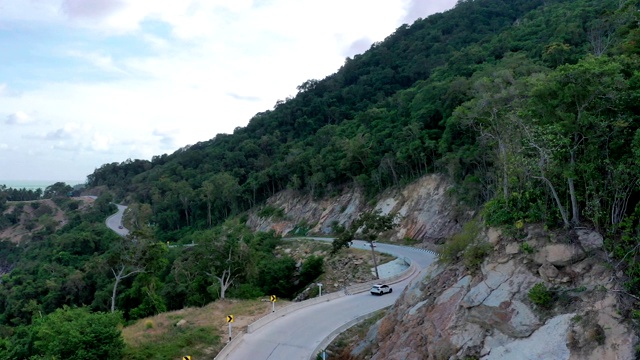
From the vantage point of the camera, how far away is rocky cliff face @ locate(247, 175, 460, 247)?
38594mm

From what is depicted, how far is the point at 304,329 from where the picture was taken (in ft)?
63.5

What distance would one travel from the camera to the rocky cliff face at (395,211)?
38594 millimetres

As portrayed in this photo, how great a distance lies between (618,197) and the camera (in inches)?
385

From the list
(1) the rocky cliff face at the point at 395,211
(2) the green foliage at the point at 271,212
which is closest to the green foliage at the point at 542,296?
(1) the rocky cliff face at the point at 395,211

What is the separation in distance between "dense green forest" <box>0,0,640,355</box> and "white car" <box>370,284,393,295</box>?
791 cm

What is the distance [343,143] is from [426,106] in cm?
1230

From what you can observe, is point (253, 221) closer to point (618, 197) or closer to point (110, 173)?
point (618, 197)

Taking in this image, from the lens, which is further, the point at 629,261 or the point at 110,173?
the point at 110,173

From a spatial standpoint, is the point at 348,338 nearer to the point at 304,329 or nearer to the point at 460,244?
the point at 304,329

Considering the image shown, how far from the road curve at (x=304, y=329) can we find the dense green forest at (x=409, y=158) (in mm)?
7677

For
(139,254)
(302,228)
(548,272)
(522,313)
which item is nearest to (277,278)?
(139,254)

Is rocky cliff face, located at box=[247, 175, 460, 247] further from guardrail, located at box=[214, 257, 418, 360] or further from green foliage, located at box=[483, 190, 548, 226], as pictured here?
green foliage, located at box=[483, 190, 548, 226]

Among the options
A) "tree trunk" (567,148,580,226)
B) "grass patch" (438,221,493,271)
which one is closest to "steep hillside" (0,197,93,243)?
"grass patch" (438,221,493,271)

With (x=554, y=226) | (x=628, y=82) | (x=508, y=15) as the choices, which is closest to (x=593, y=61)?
(x=628, y=82)
